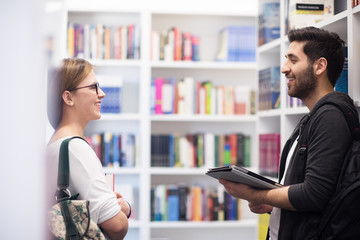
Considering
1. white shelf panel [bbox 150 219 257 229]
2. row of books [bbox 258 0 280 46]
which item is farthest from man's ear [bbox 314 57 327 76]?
white shelf panel [bbox 150 219 257 229]

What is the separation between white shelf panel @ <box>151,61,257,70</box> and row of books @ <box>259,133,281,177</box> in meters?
1.23

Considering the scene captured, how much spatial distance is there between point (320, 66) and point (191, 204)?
2.52m

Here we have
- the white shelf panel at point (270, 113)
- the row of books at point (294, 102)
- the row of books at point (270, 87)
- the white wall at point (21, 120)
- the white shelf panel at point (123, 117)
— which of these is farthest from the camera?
the white shelf panel at point (123, 117)

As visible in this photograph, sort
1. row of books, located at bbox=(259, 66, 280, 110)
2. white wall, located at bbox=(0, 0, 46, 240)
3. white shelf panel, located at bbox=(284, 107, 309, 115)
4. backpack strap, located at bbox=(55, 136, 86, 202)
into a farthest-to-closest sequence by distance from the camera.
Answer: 1. row of books, located at bbox=(259, 66, 280, 110)
2. white shelf panel, located at bbox=(284, 107, 309, 115)
3. backpack strap, located at bbox=(55, 136, 86, 202)
4. white wall, located at bbox=(0, 0, 46, 240)

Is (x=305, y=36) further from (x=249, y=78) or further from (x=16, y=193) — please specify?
(x=249, y=78)

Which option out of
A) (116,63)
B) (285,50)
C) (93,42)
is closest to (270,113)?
(285,50)

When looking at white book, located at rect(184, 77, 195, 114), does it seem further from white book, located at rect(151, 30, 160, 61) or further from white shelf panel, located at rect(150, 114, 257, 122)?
white book, located at rect(151, 30, 160, 61)

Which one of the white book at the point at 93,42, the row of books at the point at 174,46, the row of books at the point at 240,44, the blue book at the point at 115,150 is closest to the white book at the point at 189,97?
the row of books at the point at 174,46

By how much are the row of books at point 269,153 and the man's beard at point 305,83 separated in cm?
102

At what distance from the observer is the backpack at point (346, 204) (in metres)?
1.59

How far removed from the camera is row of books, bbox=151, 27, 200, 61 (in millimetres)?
4152

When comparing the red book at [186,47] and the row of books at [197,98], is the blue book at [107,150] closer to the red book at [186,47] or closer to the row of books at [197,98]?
the row of books at [197,98]

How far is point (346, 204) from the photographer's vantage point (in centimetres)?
160

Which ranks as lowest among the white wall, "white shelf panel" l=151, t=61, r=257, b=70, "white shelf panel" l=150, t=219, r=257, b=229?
"white shelf panel" l=150, t=219, r=257, b=229
